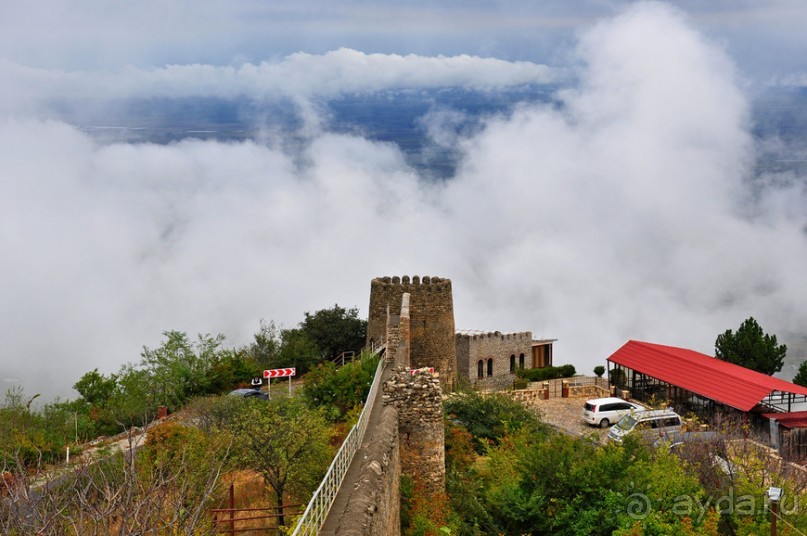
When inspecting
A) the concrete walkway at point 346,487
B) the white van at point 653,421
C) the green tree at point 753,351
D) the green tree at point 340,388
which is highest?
the green tree at point 753,351

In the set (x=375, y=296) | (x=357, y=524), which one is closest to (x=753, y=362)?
(x=375, y=296)

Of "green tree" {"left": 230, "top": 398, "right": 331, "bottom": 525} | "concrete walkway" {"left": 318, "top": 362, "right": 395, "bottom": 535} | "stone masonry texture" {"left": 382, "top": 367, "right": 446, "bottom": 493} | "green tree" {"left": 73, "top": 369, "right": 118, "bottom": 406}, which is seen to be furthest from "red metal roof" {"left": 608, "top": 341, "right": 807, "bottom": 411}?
"green tree" {"left": 73, "top": 369, "right": 118, "bottom": 406}

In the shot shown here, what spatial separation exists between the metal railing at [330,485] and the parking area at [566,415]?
1446 centimetres

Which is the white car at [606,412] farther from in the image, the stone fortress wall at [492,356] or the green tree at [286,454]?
the green tree at [286,454]

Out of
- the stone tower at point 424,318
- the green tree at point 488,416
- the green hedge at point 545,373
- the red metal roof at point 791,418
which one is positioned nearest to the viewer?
the green tree at point 488,416

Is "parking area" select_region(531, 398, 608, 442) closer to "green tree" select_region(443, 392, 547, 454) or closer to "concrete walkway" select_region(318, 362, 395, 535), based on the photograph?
"green tree" select_region(443, 392, 547, 454)

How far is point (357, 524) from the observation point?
755cm

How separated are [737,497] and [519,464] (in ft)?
13.0

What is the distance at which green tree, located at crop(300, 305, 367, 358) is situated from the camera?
37622 mm

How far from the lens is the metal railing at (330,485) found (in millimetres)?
7739

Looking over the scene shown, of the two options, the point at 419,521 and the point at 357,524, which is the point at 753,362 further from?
the point at 357,524

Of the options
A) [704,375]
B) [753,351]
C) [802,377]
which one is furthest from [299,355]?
[802,377]

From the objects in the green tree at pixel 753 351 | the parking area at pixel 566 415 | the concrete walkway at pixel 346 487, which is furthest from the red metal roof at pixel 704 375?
the concrete walkway at pixel 346 487

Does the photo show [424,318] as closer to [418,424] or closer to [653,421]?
[653,421]
